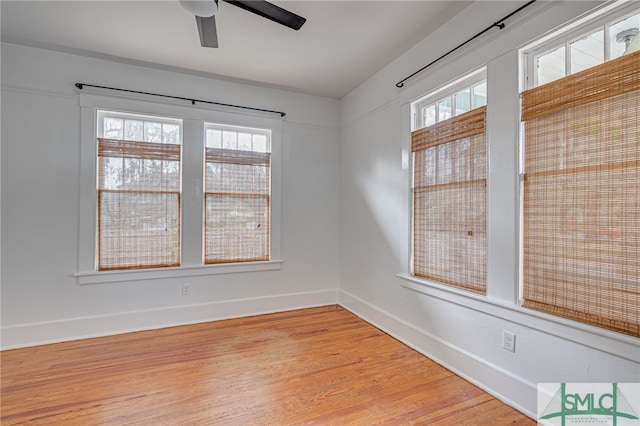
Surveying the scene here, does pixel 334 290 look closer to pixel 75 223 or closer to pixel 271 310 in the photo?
pixel 271 310

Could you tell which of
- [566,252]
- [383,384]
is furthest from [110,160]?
[566,252]

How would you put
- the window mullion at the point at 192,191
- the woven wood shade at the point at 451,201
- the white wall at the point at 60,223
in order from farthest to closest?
1. the window mullion at the point at 192,191
2. the white wall at the point at 60,223
3. the woven wood shade at the point at 451,201

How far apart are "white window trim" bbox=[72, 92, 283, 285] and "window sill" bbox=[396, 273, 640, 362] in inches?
85.7

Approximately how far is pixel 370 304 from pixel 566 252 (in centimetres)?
213

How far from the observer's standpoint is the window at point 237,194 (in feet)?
11.9

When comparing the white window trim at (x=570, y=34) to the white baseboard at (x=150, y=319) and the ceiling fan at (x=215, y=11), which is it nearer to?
the ceiling fan at (x=215, y=11)

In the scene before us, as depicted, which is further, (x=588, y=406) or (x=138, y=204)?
(x=138, y=204)

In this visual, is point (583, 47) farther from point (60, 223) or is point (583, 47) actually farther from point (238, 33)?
point (60, 223)

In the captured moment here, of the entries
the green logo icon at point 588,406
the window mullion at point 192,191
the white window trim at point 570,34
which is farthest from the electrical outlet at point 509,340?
the window mullion at point 192,191

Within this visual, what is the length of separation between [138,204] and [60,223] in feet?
2.30

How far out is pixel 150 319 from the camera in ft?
10.9

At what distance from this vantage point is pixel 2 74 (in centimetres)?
283

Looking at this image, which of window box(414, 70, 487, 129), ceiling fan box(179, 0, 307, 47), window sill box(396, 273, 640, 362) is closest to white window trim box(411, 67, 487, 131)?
window box(414, 70, 487, 129)

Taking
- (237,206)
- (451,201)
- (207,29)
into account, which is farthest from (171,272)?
(451,201)
